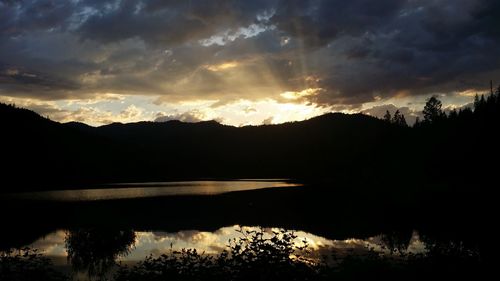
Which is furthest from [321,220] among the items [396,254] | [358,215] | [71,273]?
[71,273]

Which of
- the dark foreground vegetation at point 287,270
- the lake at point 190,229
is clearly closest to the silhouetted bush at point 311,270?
the dark foreground vegetation at point 287,270

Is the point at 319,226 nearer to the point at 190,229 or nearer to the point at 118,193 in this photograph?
the point at 190,229

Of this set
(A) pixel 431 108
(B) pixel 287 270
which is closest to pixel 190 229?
(B) pixel 287 270

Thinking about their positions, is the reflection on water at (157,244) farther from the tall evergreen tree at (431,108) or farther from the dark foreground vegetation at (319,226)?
the tall evergreen tree at (431,108)

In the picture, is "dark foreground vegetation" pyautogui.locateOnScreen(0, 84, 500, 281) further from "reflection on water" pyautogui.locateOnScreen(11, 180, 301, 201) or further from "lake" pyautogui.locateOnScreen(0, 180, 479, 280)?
"reflection on water" pyautogui.locateOnScreen(11, 180, 301, 201)

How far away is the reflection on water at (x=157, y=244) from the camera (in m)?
Result: 34.6

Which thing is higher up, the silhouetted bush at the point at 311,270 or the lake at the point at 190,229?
the silhouetted bush at the point at 311,270

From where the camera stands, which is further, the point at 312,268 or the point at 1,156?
the point at 1,156

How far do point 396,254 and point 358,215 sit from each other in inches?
1110

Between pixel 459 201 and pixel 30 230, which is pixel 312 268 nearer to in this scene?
pixel 30 230

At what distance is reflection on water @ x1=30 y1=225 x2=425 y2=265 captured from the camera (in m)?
34.6

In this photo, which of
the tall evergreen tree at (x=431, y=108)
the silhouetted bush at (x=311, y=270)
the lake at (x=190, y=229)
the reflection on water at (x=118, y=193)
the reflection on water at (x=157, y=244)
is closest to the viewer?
the silhouetted bush at (x=311, y=270)

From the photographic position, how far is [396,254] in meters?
32.7

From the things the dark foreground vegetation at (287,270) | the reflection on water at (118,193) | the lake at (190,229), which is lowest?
the reflection on water at (118,193)
